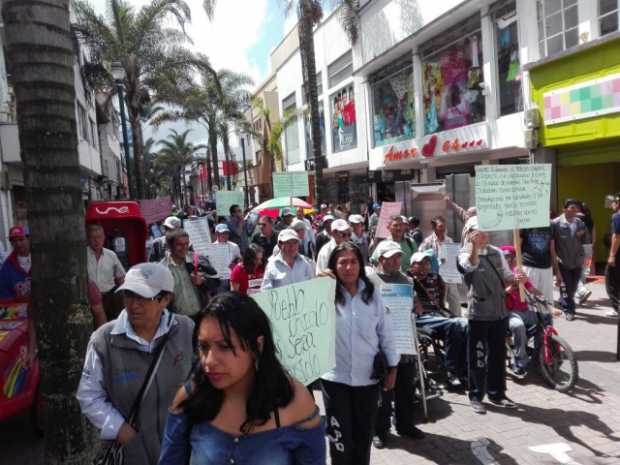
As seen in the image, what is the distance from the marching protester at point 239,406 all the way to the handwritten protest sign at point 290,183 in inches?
454

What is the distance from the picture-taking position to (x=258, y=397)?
1920 mm

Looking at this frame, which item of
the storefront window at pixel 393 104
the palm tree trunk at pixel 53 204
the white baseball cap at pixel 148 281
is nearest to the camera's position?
the white baseball cap at pixel 148 281

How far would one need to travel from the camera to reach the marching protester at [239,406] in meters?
1.89

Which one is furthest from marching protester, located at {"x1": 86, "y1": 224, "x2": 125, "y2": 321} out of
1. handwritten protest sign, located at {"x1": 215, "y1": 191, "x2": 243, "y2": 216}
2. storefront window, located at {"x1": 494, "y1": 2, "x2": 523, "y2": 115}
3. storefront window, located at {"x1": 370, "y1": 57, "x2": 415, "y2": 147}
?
storefront window, located at {"x1": 370, "y1": 57, "x2": 415, "y2": 147}

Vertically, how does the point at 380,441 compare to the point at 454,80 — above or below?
below

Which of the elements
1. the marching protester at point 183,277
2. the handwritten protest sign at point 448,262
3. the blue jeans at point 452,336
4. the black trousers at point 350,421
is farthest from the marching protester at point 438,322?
the marching protester at point 183,277

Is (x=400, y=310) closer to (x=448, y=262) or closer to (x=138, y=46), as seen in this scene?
(x=448, y=262)

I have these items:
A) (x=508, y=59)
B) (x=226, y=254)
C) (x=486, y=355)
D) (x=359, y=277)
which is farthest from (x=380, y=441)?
(x=508, y=59)

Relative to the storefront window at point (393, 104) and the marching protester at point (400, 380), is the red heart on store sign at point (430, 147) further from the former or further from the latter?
the marching protester at point (400, 380)

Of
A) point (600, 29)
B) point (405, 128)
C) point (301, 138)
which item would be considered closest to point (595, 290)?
point (600, 29)

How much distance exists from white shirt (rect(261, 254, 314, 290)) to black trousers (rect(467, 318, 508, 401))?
180 cm

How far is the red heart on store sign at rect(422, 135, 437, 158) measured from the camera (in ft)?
62.0

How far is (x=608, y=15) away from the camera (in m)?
11.0

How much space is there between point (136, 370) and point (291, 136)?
35.8 metres
